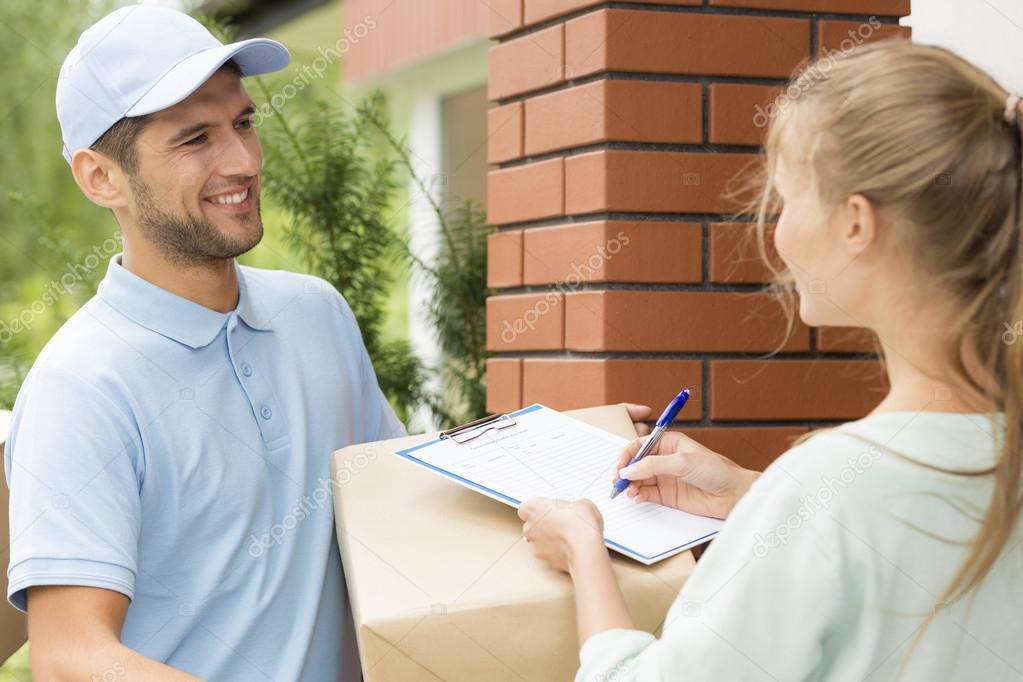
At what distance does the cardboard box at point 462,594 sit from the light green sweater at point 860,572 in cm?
18

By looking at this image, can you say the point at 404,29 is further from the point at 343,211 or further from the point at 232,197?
the point at 232,197

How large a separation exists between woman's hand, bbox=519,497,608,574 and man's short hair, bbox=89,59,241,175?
90 cm

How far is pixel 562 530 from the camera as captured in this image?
1220 mm

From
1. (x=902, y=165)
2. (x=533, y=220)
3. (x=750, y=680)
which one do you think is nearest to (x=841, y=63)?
(x=902, y=165)

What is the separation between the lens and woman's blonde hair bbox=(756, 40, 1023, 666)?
3.31ft

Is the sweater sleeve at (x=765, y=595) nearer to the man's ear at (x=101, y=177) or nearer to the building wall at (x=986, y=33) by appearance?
the building wall at (x=986, y=33)

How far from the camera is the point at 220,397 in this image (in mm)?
1623

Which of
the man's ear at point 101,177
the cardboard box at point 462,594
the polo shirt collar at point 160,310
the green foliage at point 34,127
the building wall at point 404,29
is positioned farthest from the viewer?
the green foliage at point 34,127

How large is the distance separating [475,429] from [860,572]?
0.63m

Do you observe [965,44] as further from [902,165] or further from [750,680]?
[750,680]

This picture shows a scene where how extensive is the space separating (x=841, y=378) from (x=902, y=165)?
3.55ft

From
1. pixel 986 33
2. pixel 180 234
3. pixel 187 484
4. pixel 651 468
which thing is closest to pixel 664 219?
pixel 986 33

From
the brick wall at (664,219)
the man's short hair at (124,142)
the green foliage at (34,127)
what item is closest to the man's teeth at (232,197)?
the man's short hair at (124,142)

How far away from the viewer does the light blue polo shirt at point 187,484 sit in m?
1.38
